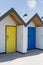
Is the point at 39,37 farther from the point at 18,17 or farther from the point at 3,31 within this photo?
the point at 3,31

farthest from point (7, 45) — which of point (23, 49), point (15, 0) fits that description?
point (15, 0)

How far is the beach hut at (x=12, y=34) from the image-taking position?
1273cm

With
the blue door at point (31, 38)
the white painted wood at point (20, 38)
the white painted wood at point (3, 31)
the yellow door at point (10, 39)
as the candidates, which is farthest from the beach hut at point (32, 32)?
the white painted wood at point (3, 31)

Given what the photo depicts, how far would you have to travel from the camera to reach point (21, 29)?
1295cm

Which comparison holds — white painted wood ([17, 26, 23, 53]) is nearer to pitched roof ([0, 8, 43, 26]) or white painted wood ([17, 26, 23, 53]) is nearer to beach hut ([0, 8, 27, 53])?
beach hut ([0, 8, 27, 53])

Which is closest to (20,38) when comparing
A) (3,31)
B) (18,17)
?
(3,31)

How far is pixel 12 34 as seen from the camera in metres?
13.4

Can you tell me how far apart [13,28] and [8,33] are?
0.70 metres

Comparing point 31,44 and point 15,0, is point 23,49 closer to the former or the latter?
point 31,44

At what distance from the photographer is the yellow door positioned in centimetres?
1307

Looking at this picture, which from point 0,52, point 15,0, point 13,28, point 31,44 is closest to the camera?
point 0,52

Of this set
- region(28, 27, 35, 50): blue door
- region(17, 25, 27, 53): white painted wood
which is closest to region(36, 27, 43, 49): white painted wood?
region(28, 27, 35, 50): blue door

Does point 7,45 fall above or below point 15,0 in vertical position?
below

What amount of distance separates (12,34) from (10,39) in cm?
50
